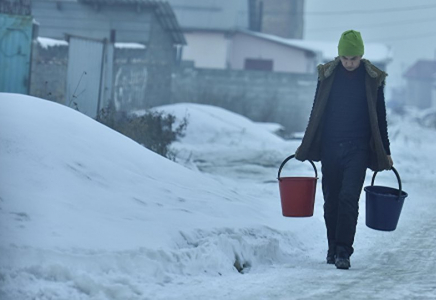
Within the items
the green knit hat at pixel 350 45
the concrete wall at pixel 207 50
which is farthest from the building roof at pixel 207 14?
the green knit hat at pixel 350 45

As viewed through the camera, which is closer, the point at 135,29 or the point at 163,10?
the point at 135,29

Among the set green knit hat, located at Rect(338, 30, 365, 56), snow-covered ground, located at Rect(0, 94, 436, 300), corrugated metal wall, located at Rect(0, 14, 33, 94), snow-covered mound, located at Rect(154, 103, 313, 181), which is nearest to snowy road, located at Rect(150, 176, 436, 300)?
snow-covered ground, located at Rect(0, 94, 436, 300)

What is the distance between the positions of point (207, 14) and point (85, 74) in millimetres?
24811

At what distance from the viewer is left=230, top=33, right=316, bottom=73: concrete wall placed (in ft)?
132

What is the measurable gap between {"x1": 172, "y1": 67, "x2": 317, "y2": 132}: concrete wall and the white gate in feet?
43.0

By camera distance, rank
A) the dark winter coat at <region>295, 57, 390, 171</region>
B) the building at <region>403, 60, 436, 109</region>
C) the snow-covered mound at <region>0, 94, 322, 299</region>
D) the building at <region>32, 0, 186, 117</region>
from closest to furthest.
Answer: the snow-covered mound at <region>0, 94, 322, 299</region> → the dark winter coat at <region>295, 57, 390, 171</region> → the building at <region>32, 0, 186, 117</region> → the building at <region>403, 60, 436, 109</region>

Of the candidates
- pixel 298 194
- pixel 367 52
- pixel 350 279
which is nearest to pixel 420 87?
pixel 367 52

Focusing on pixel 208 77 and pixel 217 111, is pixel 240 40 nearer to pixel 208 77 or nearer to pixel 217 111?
pixel 208 77

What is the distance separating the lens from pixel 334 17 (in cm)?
17512

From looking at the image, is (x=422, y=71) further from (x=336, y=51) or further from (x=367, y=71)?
(x=367, y=71)

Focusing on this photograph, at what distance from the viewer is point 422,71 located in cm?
10381

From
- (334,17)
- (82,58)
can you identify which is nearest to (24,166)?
(82,58)

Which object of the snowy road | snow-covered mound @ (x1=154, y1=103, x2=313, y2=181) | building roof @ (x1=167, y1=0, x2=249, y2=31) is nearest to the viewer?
the snowy road

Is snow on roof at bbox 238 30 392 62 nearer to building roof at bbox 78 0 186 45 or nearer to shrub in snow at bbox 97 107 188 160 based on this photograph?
building roof at bbox 78 0 186 45
